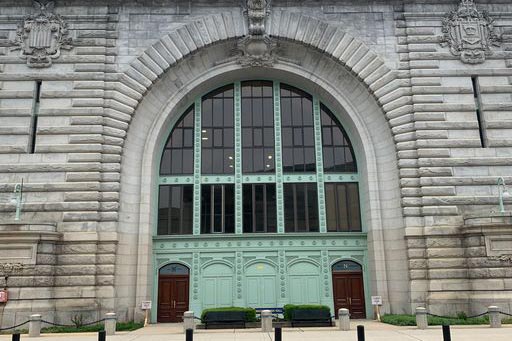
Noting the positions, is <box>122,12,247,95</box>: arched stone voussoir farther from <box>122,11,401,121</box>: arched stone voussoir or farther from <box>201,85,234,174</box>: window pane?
<box>201,85,234,174</box>: window pane

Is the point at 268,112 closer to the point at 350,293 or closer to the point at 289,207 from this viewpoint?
the point at 289,207

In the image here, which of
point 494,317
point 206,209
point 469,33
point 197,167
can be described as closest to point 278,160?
point 197,167

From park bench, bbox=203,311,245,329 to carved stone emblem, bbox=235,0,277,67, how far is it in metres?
14.2

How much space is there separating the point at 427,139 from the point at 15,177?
2164 cm

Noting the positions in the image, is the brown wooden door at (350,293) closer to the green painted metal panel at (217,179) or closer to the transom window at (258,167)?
the transom window at (258,167)

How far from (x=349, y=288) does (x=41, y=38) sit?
2214 centimetres

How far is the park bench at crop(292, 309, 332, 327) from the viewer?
2056 centimetres

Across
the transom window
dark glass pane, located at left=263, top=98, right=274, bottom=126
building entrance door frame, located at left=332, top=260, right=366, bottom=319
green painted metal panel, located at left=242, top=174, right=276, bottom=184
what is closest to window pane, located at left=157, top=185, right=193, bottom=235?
the transom window

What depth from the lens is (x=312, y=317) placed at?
2062 cm

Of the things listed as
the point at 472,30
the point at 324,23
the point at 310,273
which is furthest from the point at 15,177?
the point at 472,30

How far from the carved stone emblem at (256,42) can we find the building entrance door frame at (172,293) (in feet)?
41.6

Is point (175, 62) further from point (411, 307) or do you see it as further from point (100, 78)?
point (411, 307)

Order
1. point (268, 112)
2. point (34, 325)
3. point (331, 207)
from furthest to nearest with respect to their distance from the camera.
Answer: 1. point (268, 112)
2. point (331, 207)
3. point (34, 325)

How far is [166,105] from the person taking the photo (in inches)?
1027
